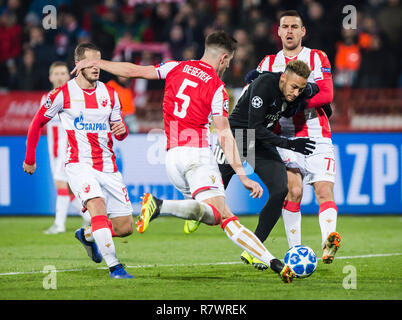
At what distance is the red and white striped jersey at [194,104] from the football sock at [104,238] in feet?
3.01

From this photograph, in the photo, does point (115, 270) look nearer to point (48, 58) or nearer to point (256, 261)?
point (256, 261)

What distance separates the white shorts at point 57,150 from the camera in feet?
35.0

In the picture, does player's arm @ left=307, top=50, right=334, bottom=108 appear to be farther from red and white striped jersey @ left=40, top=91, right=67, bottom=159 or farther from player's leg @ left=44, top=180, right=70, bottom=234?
player's leg @ left=44, top=180, right=70, bottom=234

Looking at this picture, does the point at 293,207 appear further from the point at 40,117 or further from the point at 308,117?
the point at 40,117

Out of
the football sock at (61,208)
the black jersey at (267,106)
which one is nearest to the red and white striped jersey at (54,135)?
the football sock at (61,208)

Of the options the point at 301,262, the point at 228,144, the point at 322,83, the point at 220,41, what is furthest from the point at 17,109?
the point at 301,262

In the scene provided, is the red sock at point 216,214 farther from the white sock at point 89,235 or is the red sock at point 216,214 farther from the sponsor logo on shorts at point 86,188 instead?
the white sock at point 89,235

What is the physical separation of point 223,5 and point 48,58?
390 centimetres

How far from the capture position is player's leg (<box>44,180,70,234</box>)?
1059 centimetres

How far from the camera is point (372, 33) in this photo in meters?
15.0

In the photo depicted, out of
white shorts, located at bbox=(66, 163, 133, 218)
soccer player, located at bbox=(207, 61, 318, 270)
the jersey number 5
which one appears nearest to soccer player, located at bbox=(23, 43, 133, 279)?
white shorts, located at bbox=(66, 163, 133, 218)

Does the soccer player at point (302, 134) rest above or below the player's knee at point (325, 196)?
above

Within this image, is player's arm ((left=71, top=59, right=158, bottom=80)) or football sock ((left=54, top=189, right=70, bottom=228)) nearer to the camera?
player's arm ((left=71, top=59, right=158, bottom=80))

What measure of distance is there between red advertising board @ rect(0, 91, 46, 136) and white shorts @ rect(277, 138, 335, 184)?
7.38 m
